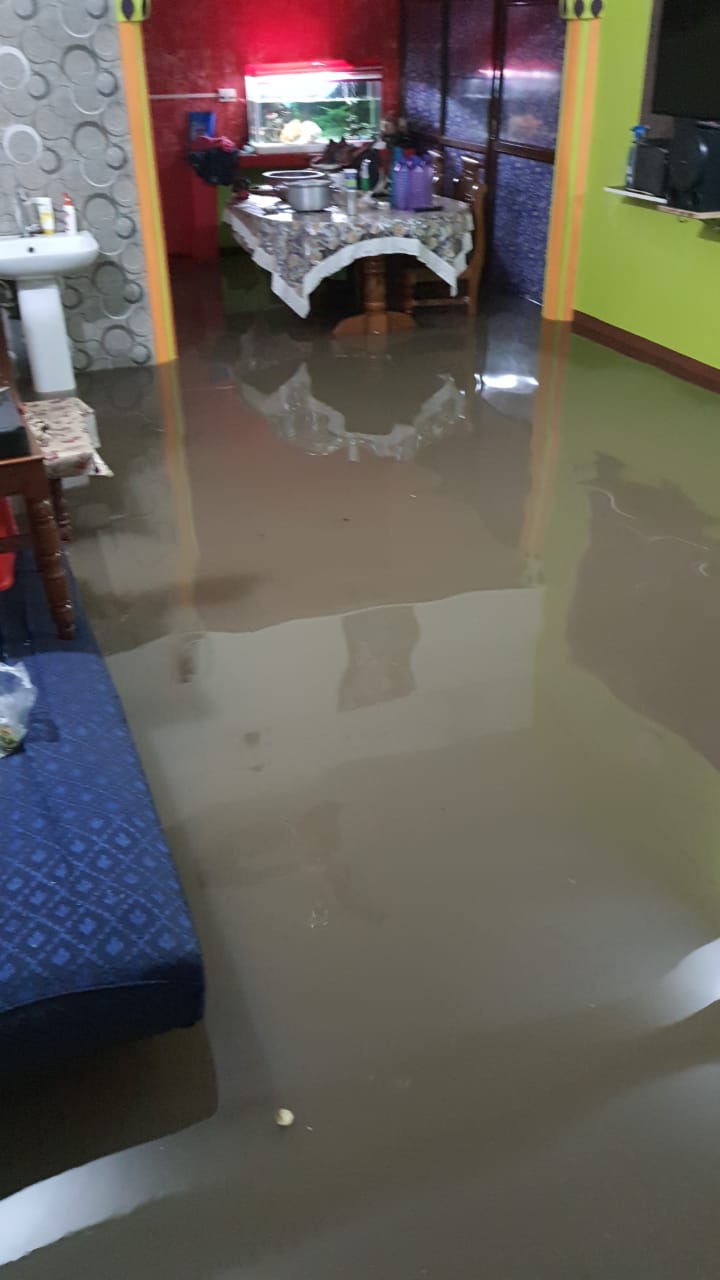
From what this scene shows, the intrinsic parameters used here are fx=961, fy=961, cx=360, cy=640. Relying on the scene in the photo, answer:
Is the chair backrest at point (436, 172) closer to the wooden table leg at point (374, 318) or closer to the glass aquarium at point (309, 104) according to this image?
the wooden table leg at point (374, 318)

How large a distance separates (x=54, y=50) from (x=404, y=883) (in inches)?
175

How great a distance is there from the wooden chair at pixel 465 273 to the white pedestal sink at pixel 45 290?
2.07 meters

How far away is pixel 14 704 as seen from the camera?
2.09 metres

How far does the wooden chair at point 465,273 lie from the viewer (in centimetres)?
584

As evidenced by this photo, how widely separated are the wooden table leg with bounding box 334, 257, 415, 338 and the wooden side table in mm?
3864

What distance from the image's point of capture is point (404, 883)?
6.80 feet

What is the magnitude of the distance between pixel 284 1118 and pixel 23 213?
452cm

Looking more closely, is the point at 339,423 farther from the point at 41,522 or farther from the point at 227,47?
the point at 227,47

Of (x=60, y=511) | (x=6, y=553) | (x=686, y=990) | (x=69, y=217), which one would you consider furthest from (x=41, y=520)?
(x=69, y=217)

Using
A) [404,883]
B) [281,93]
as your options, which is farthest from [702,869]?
[281,93]

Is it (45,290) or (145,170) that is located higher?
(145,170)

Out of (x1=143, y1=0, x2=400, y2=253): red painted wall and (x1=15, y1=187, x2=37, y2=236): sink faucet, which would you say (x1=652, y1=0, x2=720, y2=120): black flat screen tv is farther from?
(x1=143, y1=0, x2=400, y2=253): red painted wall

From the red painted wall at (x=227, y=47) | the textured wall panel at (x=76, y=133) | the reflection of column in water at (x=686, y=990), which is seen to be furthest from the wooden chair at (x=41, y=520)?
the red painted wall at (x=227, y=47)

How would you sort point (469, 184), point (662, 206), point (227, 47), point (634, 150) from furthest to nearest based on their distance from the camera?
point (227, 47)
point (469, 184)
point (634, 150)
point (662, 206)
